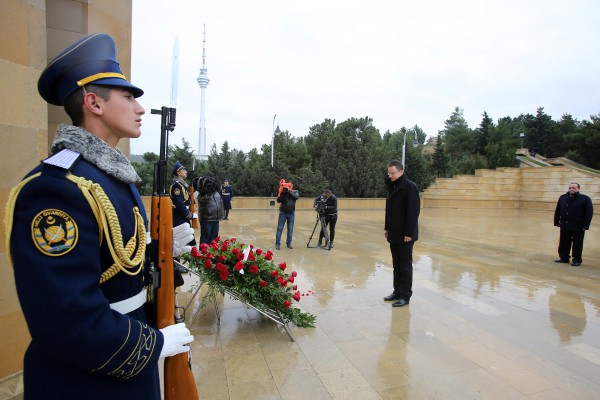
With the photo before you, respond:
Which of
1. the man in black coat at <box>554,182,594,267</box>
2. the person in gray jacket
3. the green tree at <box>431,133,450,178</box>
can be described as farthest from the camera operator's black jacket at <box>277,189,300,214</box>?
→ the green tree at <box>431,133,450,178</box>

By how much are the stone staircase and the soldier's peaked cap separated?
29.7m

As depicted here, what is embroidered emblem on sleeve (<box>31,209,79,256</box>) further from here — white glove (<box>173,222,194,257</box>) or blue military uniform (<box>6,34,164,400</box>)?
white glove (<box>173,222,194,257</box>)

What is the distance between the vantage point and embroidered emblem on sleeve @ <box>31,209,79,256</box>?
3.47ft

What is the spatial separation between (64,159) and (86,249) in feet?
1.03

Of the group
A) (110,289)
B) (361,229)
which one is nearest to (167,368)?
(110,289)

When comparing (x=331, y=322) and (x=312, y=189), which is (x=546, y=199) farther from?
(x=331, y=322)

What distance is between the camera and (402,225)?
5.38m

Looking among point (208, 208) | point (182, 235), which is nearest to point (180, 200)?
point (208, 208)

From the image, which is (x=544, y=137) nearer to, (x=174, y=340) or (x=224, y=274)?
(x=224, y=274)

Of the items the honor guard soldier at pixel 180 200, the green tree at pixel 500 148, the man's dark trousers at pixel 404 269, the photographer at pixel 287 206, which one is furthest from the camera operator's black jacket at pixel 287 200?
the green tree at pixel 500 148

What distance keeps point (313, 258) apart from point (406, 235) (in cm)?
365

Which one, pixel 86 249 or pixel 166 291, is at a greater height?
pixel 86 249

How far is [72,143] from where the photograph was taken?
1.25 m

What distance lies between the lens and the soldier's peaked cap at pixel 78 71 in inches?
51.8
